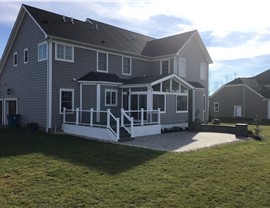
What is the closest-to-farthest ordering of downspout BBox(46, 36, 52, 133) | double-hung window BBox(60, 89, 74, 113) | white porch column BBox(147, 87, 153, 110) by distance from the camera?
1. downspout BBox(46, 36, 52, 133)
2. double-hung window BBox(60, 89, 74, 113)
3. white porch column BBox(147, 87, 153, 110)

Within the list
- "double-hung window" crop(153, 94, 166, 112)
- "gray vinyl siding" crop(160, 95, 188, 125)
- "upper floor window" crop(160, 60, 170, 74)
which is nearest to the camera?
"double-hung window" crop(153, 94, 166, 112)

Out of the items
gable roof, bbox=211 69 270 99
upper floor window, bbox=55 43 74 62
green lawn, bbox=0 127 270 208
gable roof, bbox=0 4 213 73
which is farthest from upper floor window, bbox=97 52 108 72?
gable roof, bbox=211 69 270 99

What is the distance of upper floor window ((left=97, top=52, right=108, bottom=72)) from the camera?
65.0 ft

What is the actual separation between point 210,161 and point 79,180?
4.51 m

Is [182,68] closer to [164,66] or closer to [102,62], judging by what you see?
[164,66]

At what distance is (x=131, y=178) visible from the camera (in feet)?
23.4

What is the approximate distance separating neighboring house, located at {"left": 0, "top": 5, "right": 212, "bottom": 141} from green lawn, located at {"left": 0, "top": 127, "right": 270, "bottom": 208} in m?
5.70

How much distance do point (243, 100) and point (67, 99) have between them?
28898 mm

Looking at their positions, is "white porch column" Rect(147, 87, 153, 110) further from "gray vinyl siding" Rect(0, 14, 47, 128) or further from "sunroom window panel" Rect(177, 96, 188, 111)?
"gray vinyl siding" Rect(0, 14, 47, 128)

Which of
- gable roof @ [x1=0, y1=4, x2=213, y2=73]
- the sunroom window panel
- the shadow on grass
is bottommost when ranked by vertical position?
the shadow on grass

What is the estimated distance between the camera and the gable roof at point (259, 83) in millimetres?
38553

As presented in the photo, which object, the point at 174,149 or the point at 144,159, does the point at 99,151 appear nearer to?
the point at 144,159

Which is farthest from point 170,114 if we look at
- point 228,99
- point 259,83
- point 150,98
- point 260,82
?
point 260,82

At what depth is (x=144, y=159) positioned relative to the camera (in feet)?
30.7
